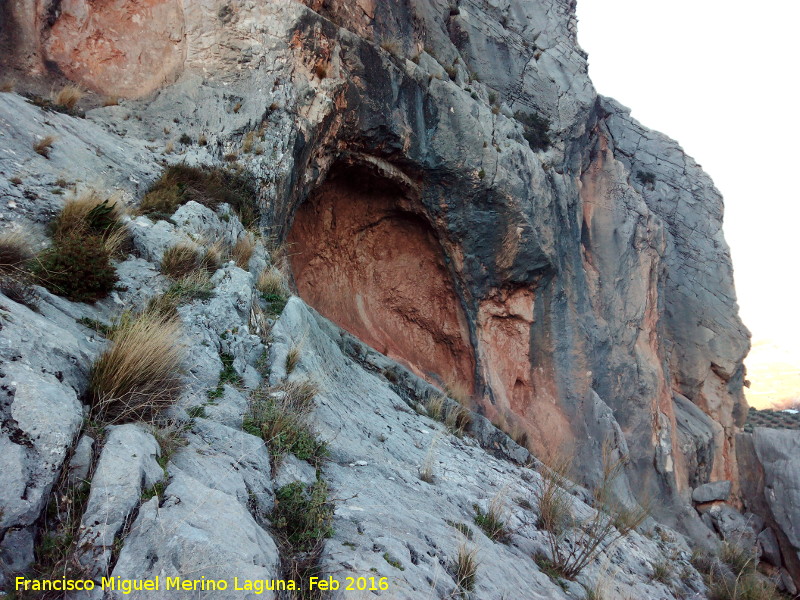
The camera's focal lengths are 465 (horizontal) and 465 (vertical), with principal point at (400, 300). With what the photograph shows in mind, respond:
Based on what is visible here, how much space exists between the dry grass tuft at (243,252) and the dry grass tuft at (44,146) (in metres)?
2.35

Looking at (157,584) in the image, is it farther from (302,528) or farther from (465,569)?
(465,569)

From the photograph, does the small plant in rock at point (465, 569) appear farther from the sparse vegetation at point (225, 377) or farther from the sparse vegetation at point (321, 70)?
the sparse vegetation at point (321, 70)

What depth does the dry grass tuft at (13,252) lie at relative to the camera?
3424mm

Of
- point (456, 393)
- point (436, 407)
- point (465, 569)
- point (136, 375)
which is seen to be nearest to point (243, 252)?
point (136, 375)

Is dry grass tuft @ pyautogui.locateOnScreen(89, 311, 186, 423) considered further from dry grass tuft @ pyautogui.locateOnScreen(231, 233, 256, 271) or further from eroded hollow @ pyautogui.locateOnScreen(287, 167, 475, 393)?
→ eroded hollow @ pyautogui.locateOnScreen(287, 167, 475, 393)

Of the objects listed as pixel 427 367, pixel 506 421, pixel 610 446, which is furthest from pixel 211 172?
pixel 610 446

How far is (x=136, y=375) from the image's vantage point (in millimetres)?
2842

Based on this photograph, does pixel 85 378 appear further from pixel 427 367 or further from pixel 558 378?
pixel 558 378

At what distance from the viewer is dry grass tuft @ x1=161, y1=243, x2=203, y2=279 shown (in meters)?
4.70

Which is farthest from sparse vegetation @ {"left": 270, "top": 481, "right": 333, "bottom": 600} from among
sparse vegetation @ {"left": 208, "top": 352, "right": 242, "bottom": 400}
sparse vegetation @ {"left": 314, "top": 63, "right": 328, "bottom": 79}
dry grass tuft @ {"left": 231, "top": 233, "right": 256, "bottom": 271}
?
sparse vegetation @ {"left": 314, "top": 63, "right": 328, "bottom": 79}

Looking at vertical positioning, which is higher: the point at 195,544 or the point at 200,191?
the point at 200,191

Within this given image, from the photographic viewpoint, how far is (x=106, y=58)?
8.59 m

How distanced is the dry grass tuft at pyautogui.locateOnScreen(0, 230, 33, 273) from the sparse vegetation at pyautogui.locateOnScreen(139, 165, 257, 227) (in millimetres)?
1951

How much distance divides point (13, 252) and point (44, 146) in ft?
9.08
